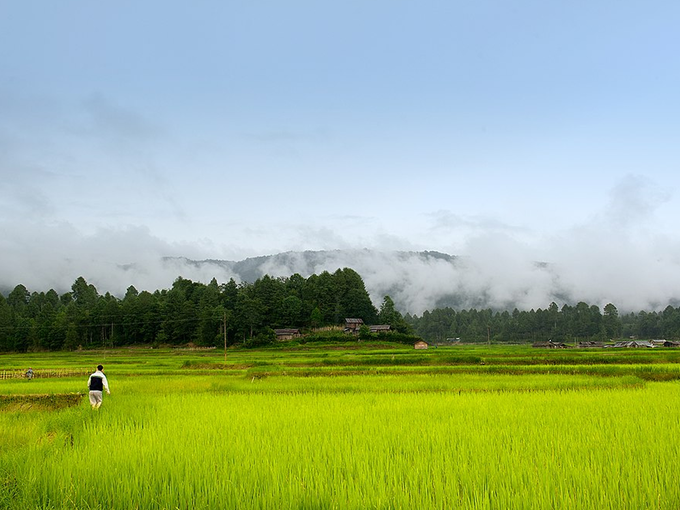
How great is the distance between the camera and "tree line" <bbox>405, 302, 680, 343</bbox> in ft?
446

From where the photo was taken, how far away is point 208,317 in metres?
78.2

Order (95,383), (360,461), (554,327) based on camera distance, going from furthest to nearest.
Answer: (554,327) → (95,383) → (360,461)

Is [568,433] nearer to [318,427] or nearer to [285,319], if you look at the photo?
[318,427]

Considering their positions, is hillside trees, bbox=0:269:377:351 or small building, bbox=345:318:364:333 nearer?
hillside trees, bbox=0:269:377:351

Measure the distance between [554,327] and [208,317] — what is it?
353 ft

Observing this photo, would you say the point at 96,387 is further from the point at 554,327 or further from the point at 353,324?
the point at 554,327

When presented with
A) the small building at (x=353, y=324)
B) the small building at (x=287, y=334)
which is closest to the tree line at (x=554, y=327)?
the small building at (x=353, y=324)

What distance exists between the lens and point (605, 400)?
10891mm

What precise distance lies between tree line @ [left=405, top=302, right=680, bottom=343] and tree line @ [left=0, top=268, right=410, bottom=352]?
47342 mm

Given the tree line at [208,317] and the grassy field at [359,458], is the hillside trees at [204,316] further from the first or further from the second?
the grassy field at [359,458]

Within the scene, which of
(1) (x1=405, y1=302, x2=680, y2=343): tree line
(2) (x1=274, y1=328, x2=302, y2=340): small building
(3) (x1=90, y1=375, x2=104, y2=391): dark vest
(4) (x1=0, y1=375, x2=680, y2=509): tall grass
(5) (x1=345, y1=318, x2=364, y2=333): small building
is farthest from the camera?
(1) (x1=405, y1=302, x2=680, y2=343): tree line

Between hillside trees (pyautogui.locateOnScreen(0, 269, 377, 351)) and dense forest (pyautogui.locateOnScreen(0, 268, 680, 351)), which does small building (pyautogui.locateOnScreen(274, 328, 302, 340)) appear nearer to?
dense forest (pyautogui.locateOnScreen(0, 268, 680, 351))

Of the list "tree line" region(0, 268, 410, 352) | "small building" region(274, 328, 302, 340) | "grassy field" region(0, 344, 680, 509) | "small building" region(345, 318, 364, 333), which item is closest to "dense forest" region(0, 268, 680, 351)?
"tree line" region(0, 268, 410, 352)

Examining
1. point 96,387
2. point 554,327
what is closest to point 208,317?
point 96,387
